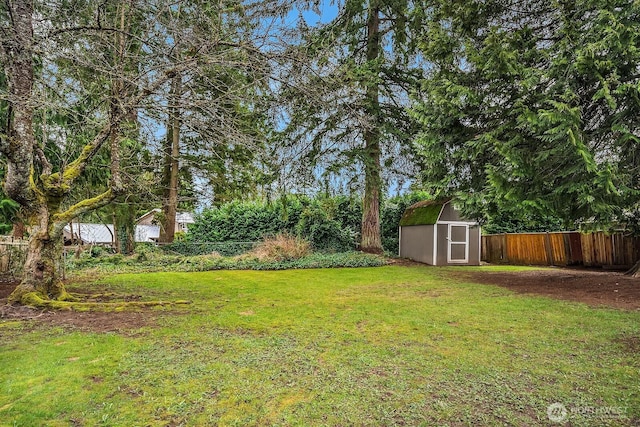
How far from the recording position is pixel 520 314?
4734 millimetres

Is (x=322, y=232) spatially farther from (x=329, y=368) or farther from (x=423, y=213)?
(x=329, y=368)

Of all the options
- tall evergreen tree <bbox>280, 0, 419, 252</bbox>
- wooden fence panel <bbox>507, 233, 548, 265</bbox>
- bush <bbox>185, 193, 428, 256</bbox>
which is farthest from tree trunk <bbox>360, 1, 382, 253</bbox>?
wooden fence panel <bbox>507, 233, 548, 265</bbox>

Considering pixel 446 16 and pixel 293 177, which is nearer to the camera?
pixel 446 16

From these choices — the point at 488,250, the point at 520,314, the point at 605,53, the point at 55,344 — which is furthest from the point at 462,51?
the point at 488,250

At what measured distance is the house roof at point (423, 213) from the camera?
40.1ft

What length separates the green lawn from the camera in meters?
2.13

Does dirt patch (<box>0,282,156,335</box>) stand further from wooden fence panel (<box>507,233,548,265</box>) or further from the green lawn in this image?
wooden fence panel (<box>507,233,548,265</box>)

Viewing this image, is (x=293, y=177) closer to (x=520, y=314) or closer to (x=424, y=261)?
(x=424, y=261)

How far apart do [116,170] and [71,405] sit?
3723mm

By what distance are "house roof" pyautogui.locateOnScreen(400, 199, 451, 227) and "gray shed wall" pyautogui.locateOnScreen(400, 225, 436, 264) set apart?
18 centimetres

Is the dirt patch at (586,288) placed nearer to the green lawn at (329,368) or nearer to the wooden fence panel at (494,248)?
A: the green lawn at (329,368)

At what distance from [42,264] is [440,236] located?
427 inches

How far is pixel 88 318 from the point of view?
4.37 metres

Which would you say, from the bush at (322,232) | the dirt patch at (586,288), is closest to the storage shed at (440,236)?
the bush at (322,232)
